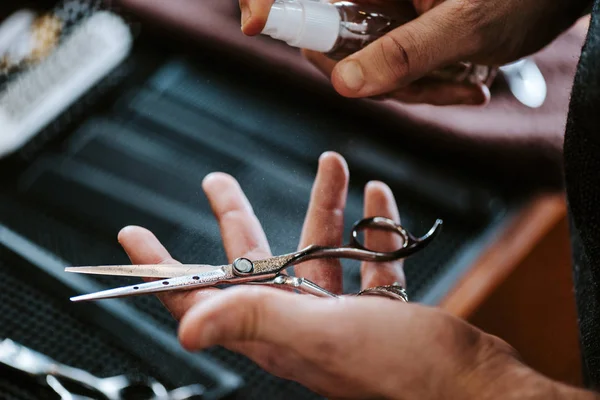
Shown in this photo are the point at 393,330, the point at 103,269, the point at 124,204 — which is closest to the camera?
the point at 393,330

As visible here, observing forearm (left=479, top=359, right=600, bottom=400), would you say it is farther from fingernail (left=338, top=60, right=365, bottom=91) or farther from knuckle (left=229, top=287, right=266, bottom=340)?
fingernail (left=338, top=60, right=365, bottom=91)

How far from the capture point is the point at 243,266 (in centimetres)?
57

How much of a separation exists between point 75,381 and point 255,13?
1.12 feet

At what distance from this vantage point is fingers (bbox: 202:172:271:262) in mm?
637

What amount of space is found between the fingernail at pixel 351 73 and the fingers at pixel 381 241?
14 cm

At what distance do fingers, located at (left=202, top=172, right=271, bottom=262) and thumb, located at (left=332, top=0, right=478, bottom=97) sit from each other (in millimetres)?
139

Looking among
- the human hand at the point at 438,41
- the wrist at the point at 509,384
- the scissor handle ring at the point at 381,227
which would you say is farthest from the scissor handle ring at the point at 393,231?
the wrist at the point at 509,384

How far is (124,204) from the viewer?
74 cm

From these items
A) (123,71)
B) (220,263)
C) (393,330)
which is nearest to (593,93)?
(393,330)

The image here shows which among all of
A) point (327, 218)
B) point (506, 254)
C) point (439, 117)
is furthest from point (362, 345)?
point (439, 117)

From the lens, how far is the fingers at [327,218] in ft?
2.10

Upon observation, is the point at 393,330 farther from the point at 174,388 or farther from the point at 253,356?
the point at 174,388

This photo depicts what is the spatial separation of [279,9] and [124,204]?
274 millimetres

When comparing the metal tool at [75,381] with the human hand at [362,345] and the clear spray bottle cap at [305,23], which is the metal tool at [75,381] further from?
the clear spray bottle cap at [305,23]
